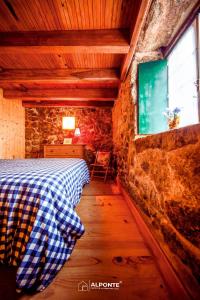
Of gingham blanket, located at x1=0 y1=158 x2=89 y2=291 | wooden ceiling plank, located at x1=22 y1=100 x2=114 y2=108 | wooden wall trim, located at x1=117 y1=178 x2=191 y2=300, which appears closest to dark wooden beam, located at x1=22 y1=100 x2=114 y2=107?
wooden ceiling plank, located at x1=22 y1=100 x2=114 y2=108

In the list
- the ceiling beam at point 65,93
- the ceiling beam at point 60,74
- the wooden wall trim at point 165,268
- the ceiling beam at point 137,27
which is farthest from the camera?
the ceiling beam at point 65,93

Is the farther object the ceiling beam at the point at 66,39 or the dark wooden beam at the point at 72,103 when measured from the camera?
the dark wooden beam at the point at 72,103

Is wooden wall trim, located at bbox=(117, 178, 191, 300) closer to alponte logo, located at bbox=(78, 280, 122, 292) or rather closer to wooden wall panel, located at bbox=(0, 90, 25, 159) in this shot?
alponte logo, located at bbox=(78, 280, 122, 292)

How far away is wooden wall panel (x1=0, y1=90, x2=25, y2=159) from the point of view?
4.70 meters

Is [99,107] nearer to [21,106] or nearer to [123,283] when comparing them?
[21,106]

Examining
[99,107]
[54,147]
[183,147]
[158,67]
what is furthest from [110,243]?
[99,107]

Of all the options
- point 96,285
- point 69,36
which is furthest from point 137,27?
point 96,285

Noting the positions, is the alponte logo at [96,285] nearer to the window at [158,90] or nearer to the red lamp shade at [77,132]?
the window at [158,90]

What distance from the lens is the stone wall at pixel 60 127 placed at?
5.87 metres

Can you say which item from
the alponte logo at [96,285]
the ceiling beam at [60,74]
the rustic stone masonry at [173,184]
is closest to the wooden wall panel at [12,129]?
the ceiling beam at [60,74]

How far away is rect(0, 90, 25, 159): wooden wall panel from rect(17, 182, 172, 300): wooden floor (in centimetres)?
381

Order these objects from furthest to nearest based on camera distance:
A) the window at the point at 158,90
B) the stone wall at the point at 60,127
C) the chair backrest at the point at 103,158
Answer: the stone wall at the point at 60,127, the chair backrest at the point at 103,158, the window at the point at 158,90

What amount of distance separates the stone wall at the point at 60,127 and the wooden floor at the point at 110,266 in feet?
12.8

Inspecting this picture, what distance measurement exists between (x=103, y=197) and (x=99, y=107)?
3.57 m
